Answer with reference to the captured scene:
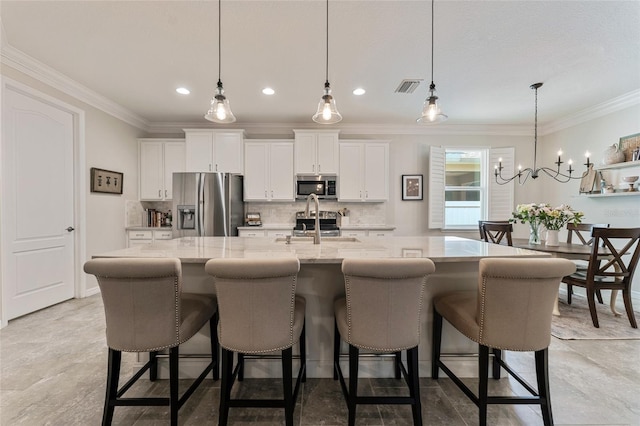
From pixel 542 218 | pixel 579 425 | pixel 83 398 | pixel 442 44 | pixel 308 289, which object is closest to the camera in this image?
pixel 579 425

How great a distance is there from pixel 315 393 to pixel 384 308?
900 mm

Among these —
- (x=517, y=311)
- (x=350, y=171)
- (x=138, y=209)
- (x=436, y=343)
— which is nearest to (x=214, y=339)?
(x=436, y=343)

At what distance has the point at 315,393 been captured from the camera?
180cm

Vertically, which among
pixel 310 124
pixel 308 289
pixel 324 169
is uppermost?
pixel 310 124

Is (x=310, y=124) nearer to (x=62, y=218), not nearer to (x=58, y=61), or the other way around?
(x=58, y=61)

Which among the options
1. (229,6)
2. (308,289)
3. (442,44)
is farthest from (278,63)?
(308,289)

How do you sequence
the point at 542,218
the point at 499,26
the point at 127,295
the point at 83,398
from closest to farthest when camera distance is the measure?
the point at 127,295, the point at 83,398, the point at 499,26, the point at 542,218

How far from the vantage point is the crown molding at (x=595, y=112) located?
358cm

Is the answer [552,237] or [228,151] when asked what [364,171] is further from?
[552,237]

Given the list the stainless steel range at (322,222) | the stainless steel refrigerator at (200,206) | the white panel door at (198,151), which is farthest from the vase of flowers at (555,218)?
the white panel door at (198,151)

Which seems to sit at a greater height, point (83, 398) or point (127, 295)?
point (127, 295)

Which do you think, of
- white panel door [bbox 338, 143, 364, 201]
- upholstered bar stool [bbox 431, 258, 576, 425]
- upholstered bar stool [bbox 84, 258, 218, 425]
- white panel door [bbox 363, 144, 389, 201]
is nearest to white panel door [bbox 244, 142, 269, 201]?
white panel door [bbox 338, 143, 364, 201]

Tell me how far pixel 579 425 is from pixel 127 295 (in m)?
2.55

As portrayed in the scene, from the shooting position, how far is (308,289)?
190 cm
